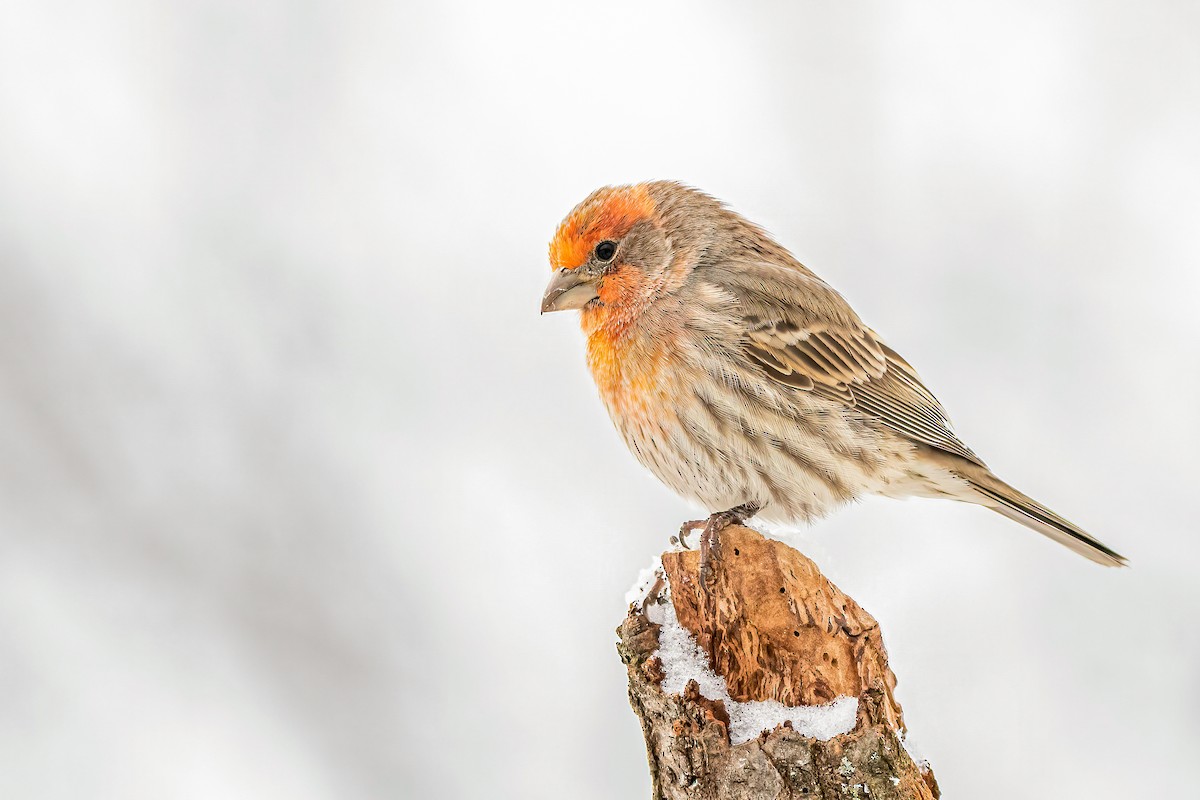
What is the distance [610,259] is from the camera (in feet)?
16.9

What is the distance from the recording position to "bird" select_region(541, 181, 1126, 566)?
4.80 m

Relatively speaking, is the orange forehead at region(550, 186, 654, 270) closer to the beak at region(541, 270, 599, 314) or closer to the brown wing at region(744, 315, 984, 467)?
the beak at region(541, 270, 599, 314)

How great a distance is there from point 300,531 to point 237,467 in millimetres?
605

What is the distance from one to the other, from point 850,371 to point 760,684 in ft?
7.43

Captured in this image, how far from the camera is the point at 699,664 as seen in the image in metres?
3.45

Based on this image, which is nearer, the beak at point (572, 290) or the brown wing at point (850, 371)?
the brown wing at point (850, 371)

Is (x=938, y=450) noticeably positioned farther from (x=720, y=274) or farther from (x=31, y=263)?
(x=31, y=263)

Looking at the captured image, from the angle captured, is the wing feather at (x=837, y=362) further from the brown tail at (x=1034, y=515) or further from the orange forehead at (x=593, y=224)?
the orange forehead at (x=593, y=224)

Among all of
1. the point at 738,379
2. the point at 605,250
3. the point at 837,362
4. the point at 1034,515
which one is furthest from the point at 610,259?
the point at 1034,515

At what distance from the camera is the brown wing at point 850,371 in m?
5.00

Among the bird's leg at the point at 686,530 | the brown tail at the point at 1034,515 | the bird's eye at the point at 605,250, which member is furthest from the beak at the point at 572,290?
the brown tail at the point at 1034,515

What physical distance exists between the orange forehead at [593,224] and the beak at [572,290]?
0.07 metres

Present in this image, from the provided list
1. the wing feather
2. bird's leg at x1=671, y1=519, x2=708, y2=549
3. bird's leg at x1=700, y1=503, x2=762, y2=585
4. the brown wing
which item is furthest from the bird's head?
bird's leg at x1=700, y1=503, x2=762, y2=585

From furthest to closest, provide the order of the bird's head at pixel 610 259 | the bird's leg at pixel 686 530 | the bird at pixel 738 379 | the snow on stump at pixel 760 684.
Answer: the bird's head at pixel 610 259 → the bird at pixel 738 379 → the bird's leg at pixel 686 530 → the snow on stump at pixel 760 684
